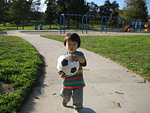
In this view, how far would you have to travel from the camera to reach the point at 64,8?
42.7 meters

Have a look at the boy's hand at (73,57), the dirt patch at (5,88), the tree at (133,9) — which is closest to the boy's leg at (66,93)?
the boy's hand at (73,57)

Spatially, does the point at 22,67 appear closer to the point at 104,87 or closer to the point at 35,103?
the point at 35,103

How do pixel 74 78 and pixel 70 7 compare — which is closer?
pixel 74 78

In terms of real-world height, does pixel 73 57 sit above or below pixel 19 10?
below

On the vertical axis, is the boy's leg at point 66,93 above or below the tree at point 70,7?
below

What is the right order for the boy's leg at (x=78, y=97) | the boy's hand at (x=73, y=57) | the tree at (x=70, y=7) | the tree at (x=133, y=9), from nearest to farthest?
the boy's hand at (x=73, y=57) → the boy's leg at (x=78, y=97) → the tree at (x=133, y=9) → the tree at (x=70, y=7)

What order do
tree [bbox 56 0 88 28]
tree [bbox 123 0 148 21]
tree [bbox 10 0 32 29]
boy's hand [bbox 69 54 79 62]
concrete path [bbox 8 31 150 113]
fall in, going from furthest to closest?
tree [bbox 56 0 88 28] < tree [bbox 123 0 148 21] < tree [bbox 10 0 32 29] < concrete path [bbox 8 31 150 113] < boy's hand [bbox 69 54 79 62]

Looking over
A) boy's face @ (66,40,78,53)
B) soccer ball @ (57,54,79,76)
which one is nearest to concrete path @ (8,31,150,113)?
soccer ball @ (57,54,79,76)

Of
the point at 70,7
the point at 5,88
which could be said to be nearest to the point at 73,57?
the point at 5,88

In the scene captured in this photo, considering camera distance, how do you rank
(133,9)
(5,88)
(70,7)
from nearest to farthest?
(5,88) → (133,9) → (70,7)

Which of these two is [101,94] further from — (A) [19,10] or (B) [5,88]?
(A) [19,10]

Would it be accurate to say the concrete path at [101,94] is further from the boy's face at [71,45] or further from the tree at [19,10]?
the tree at [19,10]

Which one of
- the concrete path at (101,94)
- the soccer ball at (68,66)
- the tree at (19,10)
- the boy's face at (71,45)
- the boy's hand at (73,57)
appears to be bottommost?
the concrete path at (101,94)

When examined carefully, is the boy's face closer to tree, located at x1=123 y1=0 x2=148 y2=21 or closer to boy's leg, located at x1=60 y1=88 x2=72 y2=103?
boy's leg, located at x1=60 y1=88 x2=72 y2=103
